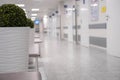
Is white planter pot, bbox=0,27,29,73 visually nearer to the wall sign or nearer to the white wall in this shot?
the wall sign

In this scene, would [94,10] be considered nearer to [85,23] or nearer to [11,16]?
[85,23]

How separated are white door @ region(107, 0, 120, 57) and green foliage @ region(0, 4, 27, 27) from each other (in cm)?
475

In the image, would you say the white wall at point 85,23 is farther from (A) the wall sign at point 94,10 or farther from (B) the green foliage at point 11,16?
(B) the green foliage at point 11,16

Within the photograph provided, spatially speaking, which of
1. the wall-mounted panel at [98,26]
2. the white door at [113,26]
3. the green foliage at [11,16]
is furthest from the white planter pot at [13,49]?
the wall-mounted panel at [98,26]


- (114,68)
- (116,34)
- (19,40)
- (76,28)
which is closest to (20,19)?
(19,40)

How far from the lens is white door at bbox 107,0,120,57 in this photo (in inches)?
249

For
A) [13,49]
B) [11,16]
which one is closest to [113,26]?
[11,16]

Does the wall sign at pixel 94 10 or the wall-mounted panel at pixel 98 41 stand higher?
the wall sign at pixel 94 10

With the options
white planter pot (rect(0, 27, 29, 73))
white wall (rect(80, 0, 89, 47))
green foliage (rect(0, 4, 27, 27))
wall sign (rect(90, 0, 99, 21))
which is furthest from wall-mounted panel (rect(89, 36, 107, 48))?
white planter pot (rect(0, 27, 29, 73))

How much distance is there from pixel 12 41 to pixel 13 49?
8cm

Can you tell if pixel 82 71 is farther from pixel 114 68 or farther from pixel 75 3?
pixel 75 3

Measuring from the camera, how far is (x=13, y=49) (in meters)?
1.96

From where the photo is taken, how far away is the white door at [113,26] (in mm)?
6320

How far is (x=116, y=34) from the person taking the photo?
643cm
